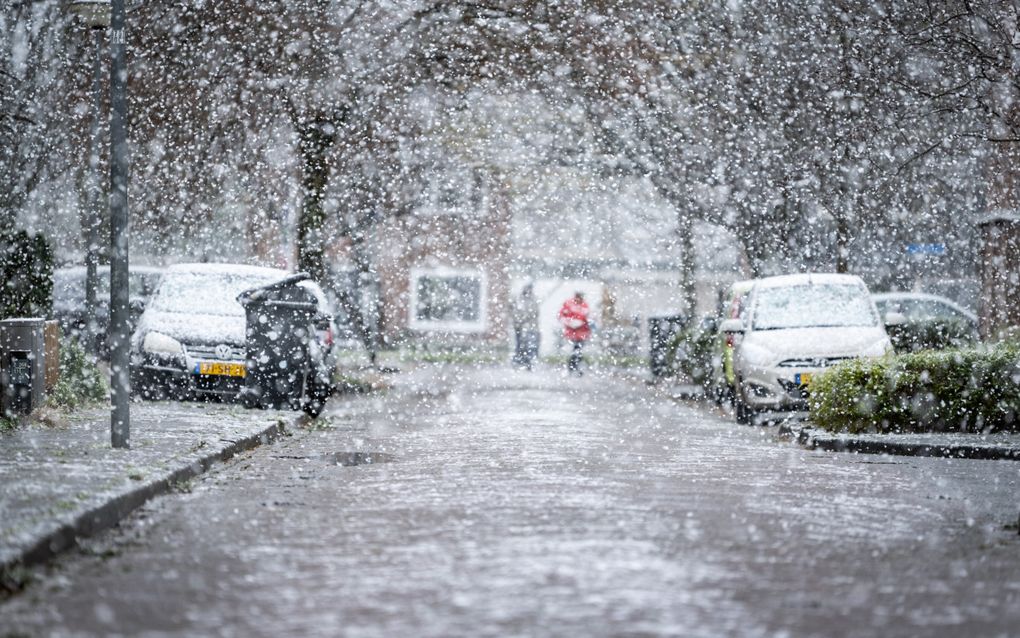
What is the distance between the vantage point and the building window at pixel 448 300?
4934 centimetres

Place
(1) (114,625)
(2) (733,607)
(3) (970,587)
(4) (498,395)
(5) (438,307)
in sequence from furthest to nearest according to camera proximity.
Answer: (5) (438,307) < (4) (498,395) < (3) (970,587) < (2) (733,607) < (1) (114,625)

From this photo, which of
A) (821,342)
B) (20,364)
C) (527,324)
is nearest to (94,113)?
(20,364)

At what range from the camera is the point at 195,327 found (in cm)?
1741

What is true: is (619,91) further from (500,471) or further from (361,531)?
(361,531)

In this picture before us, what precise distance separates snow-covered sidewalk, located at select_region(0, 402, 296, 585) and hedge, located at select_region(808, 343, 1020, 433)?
585cm

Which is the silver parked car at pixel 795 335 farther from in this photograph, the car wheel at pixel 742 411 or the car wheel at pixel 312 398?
the car wheel at pixel 312 398

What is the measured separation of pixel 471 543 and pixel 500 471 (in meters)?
3.57

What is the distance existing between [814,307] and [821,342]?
0.95 meters

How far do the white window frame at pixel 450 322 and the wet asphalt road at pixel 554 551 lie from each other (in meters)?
36.7

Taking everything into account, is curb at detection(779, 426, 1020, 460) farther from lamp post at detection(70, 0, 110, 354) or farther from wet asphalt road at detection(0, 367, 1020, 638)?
lamp post at detection(70, 0, 110, 354)

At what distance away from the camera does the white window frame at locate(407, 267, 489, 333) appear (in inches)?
1938

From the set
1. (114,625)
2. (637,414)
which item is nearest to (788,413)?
(637,414)

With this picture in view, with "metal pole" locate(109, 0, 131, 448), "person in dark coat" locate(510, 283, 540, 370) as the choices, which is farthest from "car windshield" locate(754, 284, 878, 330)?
"person in dark coat" locate(510, 283, 540, 370)

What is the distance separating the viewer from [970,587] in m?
6.11
